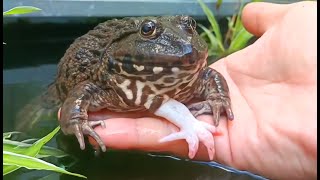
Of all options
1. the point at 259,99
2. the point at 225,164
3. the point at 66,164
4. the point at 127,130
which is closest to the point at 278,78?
the point at 259,99

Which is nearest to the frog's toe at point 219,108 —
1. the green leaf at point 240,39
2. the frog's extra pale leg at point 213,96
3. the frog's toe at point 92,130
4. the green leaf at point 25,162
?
the frog's extra pale leg at point 213,96

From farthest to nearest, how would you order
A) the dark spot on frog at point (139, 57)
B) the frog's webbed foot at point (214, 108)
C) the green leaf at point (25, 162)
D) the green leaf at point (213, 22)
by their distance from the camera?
the green leaf at point (213, 22)
the frog's webbed foot at point (214, 108)
the dark spot on frog at point (139, 57)
the green leaf at point (25, 162)

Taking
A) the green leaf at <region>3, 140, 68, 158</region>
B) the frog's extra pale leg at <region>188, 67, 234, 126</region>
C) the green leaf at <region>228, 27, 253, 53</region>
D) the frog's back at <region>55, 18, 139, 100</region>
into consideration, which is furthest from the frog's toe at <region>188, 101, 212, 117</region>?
the green leaf at <region>228, 27, 253, 53</region>

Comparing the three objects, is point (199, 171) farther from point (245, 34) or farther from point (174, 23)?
point (245, 34)

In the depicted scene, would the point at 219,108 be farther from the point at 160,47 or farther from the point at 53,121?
the point at 53,121

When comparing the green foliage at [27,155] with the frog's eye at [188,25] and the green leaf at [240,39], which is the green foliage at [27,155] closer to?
the frog's eye at [188,25]

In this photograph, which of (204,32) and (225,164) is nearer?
(225,164)
